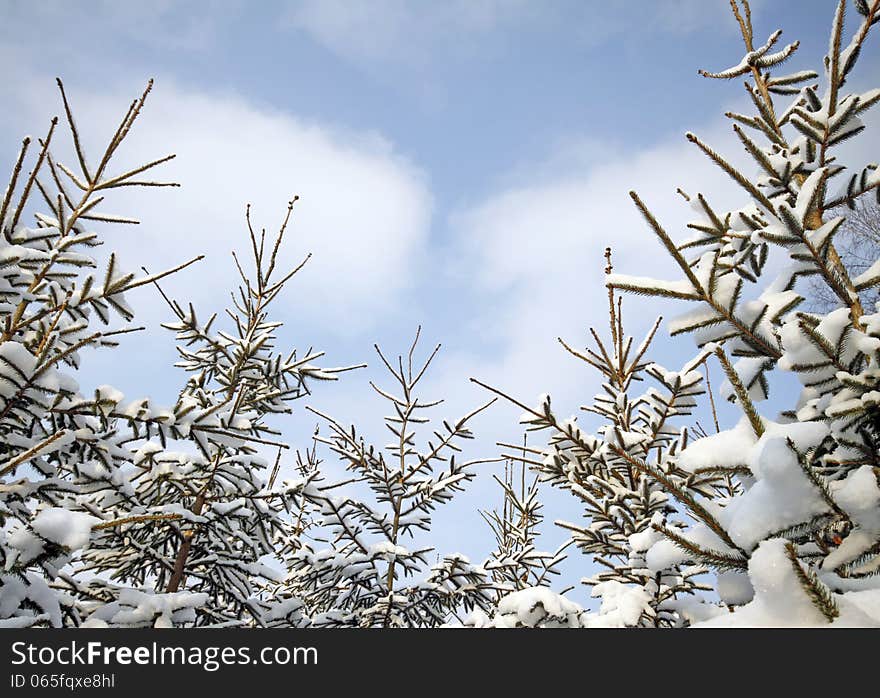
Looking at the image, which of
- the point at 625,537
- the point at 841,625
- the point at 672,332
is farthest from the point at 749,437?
the point at 625,537

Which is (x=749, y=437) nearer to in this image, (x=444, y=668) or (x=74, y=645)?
(x=444, y=668)

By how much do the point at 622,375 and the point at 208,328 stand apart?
470cm

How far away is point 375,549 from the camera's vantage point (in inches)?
230

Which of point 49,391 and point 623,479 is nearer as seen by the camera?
point 49,391

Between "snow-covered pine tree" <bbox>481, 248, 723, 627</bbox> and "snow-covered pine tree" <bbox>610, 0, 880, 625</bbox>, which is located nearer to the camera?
"snow-covered pine tree" <bbox>610, 0, 880, 625</bbox>

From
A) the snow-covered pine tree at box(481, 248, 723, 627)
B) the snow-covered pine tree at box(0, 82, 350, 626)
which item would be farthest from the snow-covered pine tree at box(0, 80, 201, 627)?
the snow-covered pine tree at box(481, 248, 723, 627)

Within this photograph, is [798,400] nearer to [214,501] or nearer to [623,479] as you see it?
[623,479]

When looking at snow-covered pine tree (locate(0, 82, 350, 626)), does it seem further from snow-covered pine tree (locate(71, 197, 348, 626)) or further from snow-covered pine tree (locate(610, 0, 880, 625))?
snow-covered pine tree (locate(610, 0, 880, 625))

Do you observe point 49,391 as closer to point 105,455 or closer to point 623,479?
point 105,455

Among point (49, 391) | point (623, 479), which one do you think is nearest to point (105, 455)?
point (49, 391)

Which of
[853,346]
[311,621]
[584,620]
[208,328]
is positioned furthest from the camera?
[208,328]

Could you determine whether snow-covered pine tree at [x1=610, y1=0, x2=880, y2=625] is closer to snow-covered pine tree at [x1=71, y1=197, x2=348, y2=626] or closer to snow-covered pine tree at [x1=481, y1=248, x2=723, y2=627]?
snow-covered pine tree at [x1=481, y1=248, x2=723, y2=627]

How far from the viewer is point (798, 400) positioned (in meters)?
2.59

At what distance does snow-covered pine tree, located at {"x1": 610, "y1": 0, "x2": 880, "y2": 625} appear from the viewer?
1606 mm
